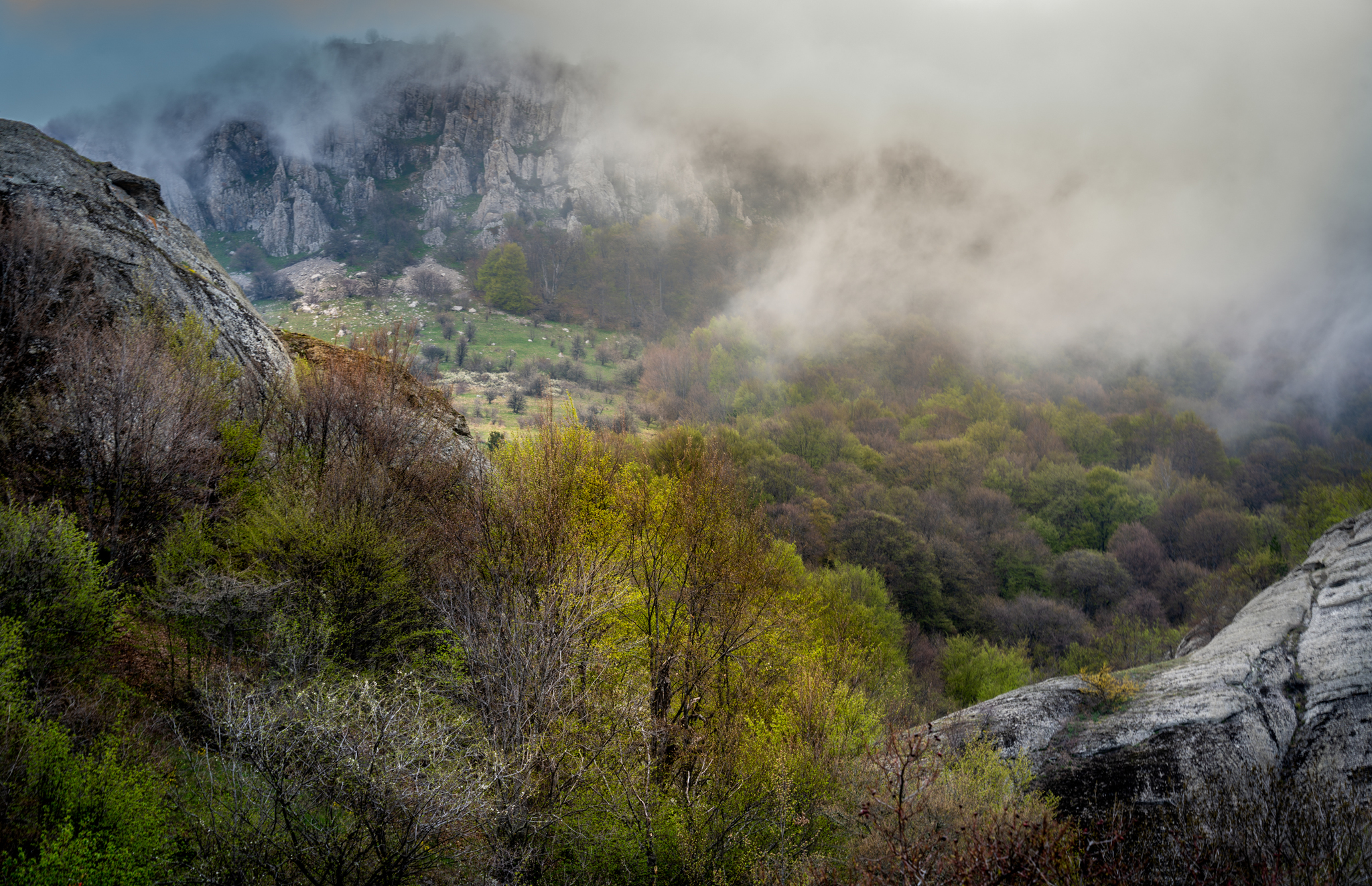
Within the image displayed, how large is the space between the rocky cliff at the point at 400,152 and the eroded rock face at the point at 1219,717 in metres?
109

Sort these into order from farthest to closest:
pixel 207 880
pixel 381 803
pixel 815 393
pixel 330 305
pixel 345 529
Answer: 1. pixel 815 393
2. pixel 330 305
3. pixel 345 529
4. pixel 381 803
5. pixel 207 880

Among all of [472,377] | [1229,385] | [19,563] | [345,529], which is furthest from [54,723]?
[1229,385]

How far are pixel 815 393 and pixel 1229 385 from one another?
72.6 meters

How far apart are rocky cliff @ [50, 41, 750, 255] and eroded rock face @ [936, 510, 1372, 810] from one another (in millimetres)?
109491

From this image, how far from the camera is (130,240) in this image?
18750 mm

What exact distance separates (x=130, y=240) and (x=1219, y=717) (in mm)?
36374

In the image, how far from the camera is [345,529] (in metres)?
15.5

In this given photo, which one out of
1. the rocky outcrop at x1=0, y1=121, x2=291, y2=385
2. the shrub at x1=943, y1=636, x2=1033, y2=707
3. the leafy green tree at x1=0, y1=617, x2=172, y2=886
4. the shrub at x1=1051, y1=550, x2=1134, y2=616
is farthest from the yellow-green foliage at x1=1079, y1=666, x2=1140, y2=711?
the shrub at x1=1051, y1=550, x2=1134, y2=616

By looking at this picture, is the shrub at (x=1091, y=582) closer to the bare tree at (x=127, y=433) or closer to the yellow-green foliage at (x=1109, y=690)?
the yellow-green foliage at (x=1109, y=690)

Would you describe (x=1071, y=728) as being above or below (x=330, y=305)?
below

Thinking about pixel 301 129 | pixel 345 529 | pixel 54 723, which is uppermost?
pixel 301 129

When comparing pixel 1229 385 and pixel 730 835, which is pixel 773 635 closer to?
pixel 730 835

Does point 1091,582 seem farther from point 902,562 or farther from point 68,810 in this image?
point 68,810

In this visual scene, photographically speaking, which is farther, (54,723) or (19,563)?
(19,563)
